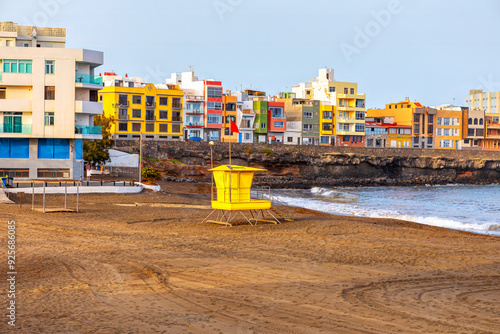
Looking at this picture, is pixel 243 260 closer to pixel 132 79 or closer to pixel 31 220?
pixel 31 220

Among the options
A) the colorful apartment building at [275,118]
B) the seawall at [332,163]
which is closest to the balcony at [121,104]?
the seawall at [332,163]

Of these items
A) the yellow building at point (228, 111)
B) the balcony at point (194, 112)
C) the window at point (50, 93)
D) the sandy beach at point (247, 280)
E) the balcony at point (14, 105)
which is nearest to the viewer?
the sandy beach at point (247, 280)

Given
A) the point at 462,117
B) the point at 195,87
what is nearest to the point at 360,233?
the point at 195,87

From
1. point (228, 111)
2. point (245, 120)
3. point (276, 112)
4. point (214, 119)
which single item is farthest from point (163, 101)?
point (276, 112)

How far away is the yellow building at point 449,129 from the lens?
11894 centimetres

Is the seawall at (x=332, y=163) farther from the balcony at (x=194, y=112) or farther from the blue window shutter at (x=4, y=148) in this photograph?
the blue window shutter at (x=4, y=148)

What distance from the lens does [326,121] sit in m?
107

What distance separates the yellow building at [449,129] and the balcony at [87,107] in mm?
85808

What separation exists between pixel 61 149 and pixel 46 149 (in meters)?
1.09

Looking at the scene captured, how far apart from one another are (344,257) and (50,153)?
3394 cm

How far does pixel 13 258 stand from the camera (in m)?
15.5

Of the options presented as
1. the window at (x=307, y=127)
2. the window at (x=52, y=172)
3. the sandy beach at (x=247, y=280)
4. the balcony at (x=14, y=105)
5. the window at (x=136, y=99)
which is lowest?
the sandy beach at (x=247, y=280)

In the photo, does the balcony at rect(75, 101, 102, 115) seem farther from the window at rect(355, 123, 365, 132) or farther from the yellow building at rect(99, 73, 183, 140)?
the window at rect(355, 123, 365, 132)

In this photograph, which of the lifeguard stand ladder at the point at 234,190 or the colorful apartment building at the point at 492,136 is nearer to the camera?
the lifeguard stand ladder at the point at 234,190
